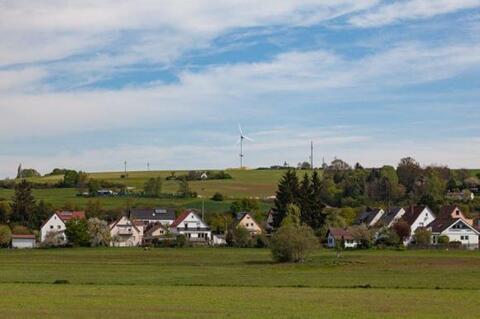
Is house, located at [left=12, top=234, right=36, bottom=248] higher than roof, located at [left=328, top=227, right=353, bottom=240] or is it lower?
lower

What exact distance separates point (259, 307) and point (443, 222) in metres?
105

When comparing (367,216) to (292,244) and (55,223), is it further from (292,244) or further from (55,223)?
(292,244)

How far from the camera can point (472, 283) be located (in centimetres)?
4897

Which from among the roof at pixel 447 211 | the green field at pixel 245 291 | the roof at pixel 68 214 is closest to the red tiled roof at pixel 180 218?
the roof at pixel 68 214

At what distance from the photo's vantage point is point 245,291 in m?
43.5

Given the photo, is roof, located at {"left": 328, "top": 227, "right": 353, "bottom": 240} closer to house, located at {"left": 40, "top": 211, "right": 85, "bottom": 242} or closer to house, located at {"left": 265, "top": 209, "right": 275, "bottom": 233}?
house, located at {"left": 265, "top": 209, "right": 275, "bottom": 233}

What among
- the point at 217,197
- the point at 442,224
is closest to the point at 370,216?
the point at 442,224

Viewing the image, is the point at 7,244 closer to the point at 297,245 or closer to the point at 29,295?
the point at 297,245

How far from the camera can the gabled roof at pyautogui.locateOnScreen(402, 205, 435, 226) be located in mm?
140750

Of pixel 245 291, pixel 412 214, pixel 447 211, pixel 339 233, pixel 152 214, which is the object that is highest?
pixel 152 214

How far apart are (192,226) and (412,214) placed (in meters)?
41.0

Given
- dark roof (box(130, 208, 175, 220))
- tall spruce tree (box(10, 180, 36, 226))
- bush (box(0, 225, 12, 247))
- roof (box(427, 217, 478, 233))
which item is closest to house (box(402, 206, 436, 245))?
roof (box(427, 217, 478, 233))

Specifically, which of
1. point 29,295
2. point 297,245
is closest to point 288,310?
point 29,295

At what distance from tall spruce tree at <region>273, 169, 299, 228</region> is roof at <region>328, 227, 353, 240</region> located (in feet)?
27.0
